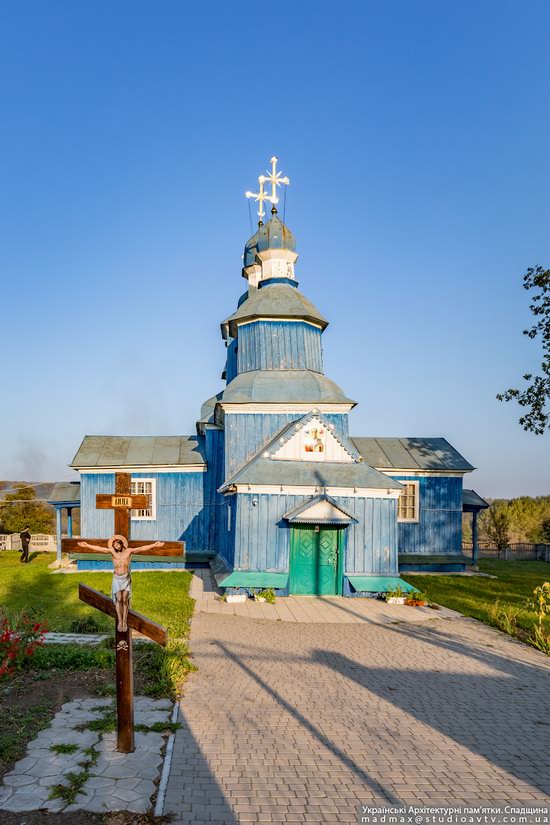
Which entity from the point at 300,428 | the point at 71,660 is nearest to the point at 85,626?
the point at 71,660

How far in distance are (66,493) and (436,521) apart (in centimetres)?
1453

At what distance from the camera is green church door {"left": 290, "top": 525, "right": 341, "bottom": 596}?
15.1 metres

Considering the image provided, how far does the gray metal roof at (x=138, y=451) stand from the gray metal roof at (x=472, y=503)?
1066cm

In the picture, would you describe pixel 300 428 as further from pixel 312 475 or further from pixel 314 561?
pixel 314 561

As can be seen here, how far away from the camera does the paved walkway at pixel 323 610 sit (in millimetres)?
12688

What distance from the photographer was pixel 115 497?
6.33 meters

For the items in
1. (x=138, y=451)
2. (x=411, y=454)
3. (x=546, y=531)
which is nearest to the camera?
(x=138, y=451)

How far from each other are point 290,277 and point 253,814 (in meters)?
19.8

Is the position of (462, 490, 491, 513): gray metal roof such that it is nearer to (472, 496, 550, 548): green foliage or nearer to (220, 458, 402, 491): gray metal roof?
(220, 458, 402, 491): gray metal roof

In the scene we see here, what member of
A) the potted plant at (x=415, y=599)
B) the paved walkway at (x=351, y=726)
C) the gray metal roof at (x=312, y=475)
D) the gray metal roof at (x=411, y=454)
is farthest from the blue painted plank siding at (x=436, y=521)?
the paved walkway at (x=351, y=726)

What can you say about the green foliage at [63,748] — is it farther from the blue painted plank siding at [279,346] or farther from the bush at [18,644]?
the blue painted plank siding at [279,346]

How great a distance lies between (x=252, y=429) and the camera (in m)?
17.8

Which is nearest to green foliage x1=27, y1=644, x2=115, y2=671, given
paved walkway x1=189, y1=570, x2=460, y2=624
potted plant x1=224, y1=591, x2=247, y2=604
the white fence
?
paved walkway x1=189, y1=570, x2=460, y2=624

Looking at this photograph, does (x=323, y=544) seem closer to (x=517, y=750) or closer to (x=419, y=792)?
(x=517, y=750)
